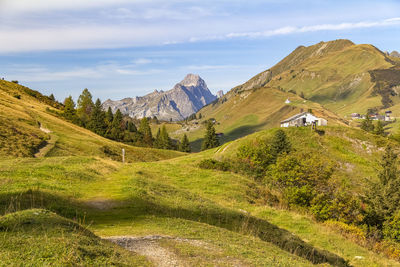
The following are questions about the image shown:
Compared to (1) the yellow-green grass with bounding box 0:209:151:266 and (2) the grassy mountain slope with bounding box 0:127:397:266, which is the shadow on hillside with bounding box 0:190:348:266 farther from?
(1) the yellow-green grass with bounding box 0:209:151:266

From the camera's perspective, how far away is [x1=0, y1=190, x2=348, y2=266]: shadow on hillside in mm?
16188

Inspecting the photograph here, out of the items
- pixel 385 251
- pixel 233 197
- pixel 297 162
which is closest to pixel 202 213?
pixel 233 197

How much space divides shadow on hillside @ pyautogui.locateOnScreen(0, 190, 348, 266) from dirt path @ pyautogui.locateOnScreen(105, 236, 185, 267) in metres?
3.70

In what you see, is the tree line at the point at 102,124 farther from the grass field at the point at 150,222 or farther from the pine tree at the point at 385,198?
the pine tree at the point at 385,198

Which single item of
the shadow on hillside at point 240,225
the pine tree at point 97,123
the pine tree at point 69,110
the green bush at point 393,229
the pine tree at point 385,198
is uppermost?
the pine tree at point 69,110

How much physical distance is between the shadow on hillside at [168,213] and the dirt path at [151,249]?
12.1ft

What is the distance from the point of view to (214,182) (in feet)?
119

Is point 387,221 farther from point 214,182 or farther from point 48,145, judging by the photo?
point 48,145

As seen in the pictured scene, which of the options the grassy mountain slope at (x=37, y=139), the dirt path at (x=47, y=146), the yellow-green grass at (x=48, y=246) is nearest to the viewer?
the yellow-green grass at (x=48, y=246)

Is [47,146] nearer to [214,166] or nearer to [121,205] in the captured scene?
[214,166]

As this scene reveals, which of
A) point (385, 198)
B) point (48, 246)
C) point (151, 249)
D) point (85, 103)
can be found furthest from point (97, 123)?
point (48, 246)

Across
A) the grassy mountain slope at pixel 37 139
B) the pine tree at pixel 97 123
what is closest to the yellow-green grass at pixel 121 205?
the grassy mountain slope at pixel 37 139

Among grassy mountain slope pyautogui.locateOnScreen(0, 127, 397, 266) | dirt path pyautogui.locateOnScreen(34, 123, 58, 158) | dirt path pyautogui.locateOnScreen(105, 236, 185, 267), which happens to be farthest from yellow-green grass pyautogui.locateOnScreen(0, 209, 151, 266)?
dirt path pyautogui.locateOnScreen(34, 123, 58, 158)

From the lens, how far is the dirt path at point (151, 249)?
10.4m
